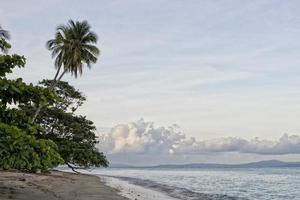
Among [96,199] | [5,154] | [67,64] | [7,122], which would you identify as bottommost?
[96,199]

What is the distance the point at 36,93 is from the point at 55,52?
3259cm

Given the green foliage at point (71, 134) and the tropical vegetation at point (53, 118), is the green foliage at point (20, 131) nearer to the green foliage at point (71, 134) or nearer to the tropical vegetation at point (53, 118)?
the tropical vegetation at point (53, 118)

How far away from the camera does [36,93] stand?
10492mm

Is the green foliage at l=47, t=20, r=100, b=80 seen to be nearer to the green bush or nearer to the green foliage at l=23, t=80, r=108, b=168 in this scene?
the green foliage at l=23, t=80, r=108, b=168

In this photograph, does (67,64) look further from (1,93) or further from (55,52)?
(1,93)

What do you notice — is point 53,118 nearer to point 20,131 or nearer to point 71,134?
point 71,134

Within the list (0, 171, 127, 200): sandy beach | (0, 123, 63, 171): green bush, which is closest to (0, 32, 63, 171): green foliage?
(0, 123, 63, 171): green bush

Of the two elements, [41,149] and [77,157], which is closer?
[41,149]

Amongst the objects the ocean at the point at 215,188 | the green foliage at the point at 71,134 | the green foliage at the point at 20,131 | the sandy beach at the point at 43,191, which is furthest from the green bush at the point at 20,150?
the green foliage at the point at 71,134

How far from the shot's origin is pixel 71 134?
49500 mm

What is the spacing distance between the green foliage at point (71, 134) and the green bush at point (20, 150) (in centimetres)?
3583

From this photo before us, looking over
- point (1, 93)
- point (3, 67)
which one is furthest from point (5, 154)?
point (3, 67)

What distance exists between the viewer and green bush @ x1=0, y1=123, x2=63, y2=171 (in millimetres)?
9602

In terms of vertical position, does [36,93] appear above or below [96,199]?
above
